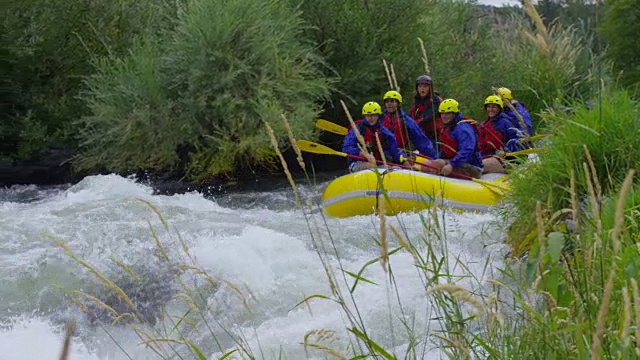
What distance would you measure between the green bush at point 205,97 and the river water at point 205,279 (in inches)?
136

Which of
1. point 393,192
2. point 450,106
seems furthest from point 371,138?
point 393,192

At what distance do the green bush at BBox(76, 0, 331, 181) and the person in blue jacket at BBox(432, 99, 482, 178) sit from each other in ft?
9.48

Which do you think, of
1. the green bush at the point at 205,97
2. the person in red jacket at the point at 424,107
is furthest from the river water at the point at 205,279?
the green bush at the point at 205,97

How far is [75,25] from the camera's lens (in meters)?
12.2

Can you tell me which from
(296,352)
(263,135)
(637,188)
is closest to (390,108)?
(263,135)

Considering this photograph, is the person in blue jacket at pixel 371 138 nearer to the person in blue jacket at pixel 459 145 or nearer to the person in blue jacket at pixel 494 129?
the person in blue jacket at pixel 459 145

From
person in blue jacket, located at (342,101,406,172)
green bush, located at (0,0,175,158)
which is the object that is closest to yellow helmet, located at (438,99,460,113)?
person in blue jacket, located at (342,101,406,172)

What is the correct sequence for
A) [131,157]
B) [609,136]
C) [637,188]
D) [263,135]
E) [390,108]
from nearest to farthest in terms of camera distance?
1. [637,188]
2. [609,136]
3. [390,108]
4. [263,135]
5. [131,157]

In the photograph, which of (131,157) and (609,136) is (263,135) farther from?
(609,136)

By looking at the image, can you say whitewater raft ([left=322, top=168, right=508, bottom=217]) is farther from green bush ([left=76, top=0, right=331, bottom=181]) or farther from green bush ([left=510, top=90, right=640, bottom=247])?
green bush ([left=76, top=0, right=331, bottom=181])

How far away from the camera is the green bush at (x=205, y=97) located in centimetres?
1004

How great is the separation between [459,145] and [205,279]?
5350mm

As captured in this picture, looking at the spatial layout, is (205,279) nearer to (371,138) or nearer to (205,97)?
(371,138)

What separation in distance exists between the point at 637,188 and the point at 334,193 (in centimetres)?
366
